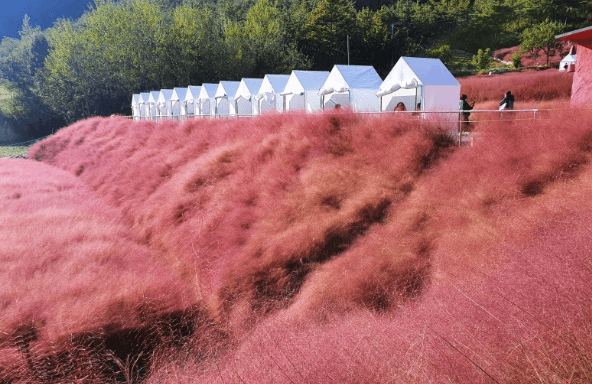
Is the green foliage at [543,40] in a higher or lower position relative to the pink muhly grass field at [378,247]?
higher

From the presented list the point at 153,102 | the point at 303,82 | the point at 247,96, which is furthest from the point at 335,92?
the point at 153,102

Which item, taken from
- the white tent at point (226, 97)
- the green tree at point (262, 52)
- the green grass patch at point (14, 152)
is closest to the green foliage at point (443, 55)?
the green tree at point (262, 52)

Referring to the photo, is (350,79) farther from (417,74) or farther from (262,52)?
A: (262,52)

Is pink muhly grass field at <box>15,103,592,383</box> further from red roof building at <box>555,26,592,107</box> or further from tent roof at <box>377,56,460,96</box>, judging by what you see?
tent roof at <box>377,56,460,96</box>

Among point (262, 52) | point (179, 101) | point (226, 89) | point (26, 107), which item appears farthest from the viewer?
point (26, 107)

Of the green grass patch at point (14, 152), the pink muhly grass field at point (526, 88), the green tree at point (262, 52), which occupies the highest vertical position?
the green tree at point (262, 52)

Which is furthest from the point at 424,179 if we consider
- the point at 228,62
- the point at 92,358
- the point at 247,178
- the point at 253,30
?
the point at 253,30

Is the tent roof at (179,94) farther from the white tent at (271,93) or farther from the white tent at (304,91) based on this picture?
the white tent at (304,91)

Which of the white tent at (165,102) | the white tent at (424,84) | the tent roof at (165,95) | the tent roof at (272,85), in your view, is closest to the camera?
the white tent at (424,84)
